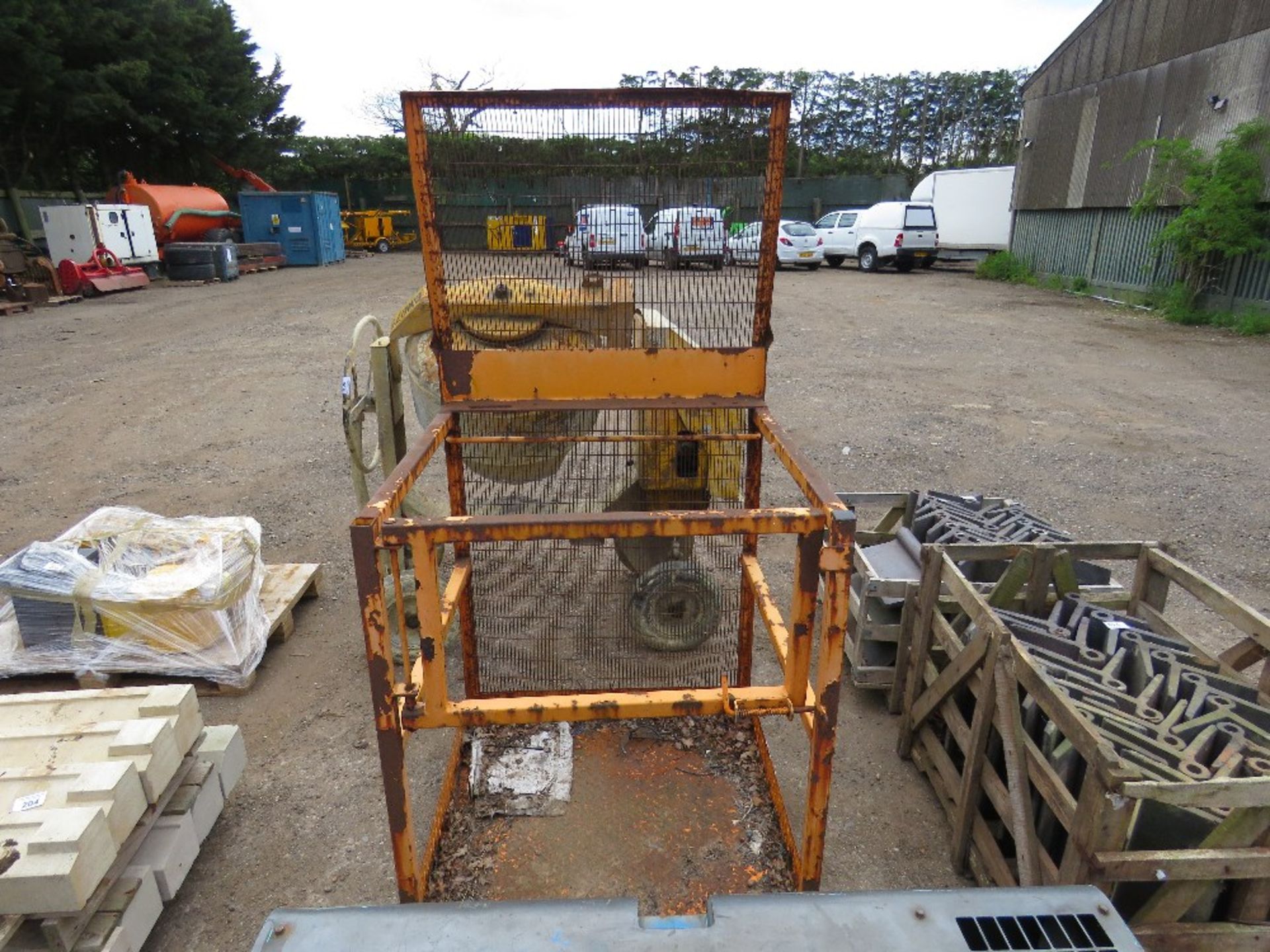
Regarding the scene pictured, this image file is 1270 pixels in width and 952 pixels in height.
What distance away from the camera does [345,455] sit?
6.71m

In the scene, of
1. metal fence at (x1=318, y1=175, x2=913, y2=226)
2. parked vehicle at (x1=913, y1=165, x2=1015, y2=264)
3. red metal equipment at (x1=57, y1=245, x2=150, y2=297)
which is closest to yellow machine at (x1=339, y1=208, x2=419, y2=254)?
metal fence at (x1=318, y1=175, x2=913, y2=226)

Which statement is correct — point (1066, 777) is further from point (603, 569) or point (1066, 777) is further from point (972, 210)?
point (972, 210)

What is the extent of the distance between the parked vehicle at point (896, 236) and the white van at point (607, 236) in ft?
62.3

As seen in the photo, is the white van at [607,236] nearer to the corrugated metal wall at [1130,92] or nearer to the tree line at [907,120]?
the corrugated metal wall at [1130,92]

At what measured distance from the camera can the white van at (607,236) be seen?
278 cm

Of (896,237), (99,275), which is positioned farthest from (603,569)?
(896,237)

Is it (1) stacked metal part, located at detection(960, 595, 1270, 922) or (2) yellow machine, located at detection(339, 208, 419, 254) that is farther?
(2) yellow machine, located at detection(339, 208, 419, 254)

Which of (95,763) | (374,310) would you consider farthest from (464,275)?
(374,310)

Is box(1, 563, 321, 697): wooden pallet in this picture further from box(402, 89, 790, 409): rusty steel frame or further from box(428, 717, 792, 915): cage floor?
box(402, 89, 790, 409): rusty steel frame

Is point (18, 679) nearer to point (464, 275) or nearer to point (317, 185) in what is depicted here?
Answer: point (464, 275)

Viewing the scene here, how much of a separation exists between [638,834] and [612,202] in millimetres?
2274

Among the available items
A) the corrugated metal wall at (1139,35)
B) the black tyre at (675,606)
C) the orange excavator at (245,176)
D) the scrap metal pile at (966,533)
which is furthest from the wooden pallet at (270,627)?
the orange excavator at (245,176)

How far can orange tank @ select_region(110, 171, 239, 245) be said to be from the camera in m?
17.8

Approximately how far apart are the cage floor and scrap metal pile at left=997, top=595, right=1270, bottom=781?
1.06 meters
